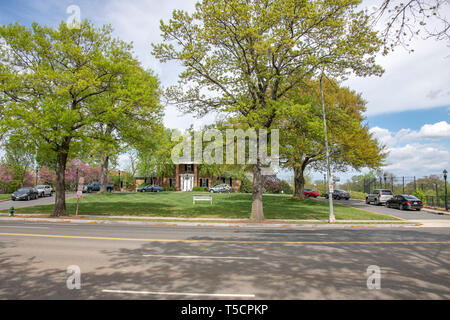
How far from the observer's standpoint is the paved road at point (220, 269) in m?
5.05

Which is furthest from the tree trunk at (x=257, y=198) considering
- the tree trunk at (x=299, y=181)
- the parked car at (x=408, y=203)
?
the parked car at (x=408, y=203)

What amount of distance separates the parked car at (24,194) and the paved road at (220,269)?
28.1m

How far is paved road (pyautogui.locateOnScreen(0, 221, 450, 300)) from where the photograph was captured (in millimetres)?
5051

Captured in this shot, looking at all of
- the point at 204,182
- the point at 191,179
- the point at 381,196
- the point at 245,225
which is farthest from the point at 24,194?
the point at 381,196

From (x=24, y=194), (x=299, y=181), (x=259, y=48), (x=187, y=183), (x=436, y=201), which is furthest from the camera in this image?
(x=187, y=183)

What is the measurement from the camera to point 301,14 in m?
15.2

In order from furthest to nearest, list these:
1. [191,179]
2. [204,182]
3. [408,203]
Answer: [204,182]
[191,179]
[408,203]

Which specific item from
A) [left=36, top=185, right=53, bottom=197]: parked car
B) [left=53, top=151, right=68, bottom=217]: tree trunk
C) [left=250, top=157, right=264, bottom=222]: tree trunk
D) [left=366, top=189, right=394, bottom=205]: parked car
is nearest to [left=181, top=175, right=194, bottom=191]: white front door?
[left=36, top=185, right=53, bottom=197]: parked car

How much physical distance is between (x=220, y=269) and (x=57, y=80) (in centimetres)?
1734

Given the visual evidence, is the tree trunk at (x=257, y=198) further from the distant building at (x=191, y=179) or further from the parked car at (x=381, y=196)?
the distant building at (x=191, y=179)

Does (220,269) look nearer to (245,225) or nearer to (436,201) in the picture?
(245,225)

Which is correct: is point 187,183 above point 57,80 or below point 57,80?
below

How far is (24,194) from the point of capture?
32.9 m
